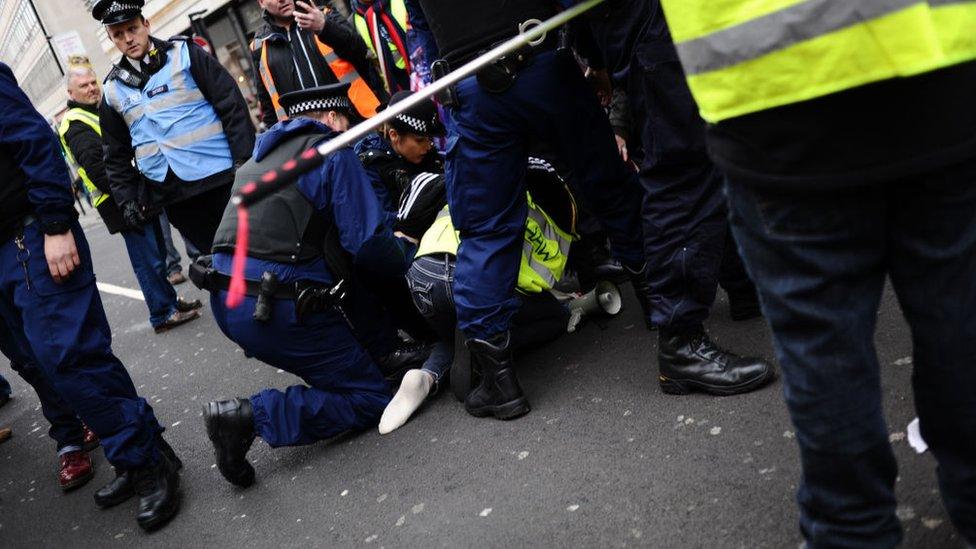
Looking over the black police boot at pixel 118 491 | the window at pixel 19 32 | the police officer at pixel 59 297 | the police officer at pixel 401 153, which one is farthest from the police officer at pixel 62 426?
the window at pixel 19 32

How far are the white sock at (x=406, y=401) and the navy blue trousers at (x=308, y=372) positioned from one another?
7cm

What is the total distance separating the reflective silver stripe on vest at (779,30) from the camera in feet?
3.71

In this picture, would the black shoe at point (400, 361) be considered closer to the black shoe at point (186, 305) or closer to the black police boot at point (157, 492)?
the black police boot at point (157, 492)

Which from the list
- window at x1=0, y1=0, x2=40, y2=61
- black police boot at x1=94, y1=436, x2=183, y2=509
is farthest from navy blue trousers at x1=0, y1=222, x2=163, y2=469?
window at x1=0, y1=0, x2=40, y2=61

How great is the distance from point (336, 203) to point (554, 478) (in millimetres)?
1275

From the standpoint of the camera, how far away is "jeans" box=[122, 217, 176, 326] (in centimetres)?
570

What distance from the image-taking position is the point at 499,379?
292cm

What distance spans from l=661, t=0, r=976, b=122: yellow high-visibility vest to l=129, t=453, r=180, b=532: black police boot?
258cm

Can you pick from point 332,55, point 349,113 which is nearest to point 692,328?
point 349,113

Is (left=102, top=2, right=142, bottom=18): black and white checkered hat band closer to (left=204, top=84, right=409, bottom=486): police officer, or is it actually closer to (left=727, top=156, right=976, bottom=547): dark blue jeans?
(left=204, top=84, right=409, bottom=486): police officer

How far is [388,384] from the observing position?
3.38 metres

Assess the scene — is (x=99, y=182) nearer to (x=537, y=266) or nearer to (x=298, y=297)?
(x=298, y=297)

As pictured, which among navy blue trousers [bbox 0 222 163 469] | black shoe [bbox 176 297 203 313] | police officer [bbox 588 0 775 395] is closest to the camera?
police officer [bbox 588 0 775 395]

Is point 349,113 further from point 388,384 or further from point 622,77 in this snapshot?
point 622,77
